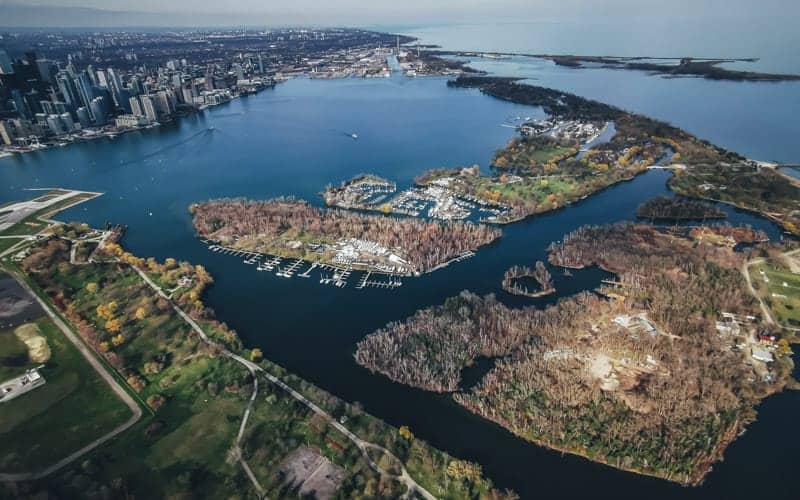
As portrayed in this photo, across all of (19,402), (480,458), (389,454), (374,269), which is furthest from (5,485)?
(374,269)

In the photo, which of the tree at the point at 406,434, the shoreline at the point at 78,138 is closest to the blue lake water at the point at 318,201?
the tree at the point at 406,434

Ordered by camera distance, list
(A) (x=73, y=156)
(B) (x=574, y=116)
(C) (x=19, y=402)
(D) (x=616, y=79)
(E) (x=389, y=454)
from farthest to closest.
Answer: (D) (x=616, y=79), (B) (x=574, y=116), (A) (x=73, y=156), (C) (x=19, y=402), (E) (x=389, y=454)

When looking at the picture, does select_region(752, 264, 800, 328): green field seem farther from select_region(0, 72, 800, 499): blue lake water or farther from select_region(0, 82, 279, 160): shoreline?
select_region(0, 82, 279, 160): shoreline

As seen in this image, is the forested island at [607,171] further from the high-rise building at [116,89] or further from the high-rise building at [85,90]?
the high-rise building at [116,89]

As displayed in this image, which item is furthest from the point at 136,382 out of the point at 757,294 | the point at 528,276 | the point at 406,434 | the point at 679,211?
the point at 679,211

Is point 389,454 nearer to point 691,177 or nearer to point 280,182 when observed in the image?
point 280,182

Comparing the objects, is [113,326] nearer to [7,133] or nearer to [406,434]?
[406,434]

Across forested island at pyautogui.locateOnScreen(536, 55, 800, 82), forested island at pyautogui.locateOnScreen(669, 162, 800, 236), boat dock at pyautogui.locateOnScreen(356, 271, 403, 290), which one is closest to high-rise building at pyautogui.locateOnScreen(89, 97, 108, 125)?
boat dock at pyautogui.locateOnScreen(356, 271, 403, 290)
